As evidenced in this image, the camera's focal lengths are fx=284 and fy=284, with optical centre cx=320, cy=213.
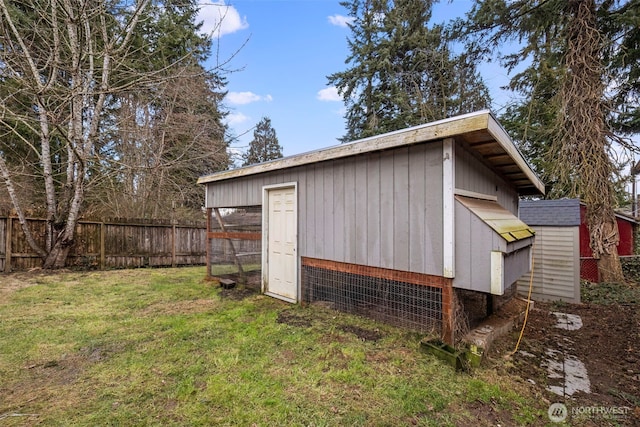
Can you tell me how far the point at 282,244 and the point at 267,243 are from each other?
17.3 inches

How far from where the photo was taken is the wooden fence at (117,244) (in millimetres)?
6848

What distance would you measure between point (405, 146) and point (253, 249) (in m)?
3.43

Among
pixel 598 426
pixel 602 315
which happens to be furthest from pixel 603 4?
pixel 598 426

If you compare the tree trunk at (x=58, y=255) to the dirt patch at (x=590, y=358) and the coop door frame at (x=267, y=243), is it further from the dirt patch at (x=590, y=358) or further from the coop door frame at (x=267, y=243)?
the dirt patch at (x=590, y=358)

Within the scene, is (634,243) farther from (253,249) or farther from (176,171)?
(176,171)

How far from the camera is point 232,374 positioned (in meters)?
2.47

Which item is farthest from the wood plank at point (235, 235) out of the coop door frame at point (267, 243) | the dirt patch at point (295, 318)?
the dirt patch at point (295, 318)

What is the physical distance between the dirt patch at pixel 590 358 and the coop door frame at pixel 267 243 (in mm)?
2789

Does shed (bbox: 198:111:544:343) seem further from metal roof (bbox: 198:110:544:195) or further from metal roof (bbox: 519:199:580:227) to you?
metal roof (bbox: 519:199:580:227)

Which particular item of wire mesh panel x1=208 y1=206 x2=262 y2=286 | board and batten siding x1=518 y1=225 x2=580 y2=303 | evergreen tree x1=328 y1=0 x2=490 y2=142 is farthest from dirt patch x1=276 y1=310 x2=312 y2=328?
evergreen tree x1=328 y1=0 x2=490 y2=142

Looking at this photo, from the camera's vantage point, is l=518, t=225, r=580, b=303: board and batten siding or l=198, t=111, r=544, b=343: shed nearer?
l=198, t=111, r=544, b=343: shed

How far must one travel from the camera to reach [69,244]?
7.37m

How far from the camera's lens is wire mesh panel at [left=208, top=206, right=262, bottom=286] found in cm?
537

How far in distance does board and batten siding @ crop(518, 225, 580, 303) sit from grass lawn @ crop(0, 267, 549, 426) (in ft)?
12.9
